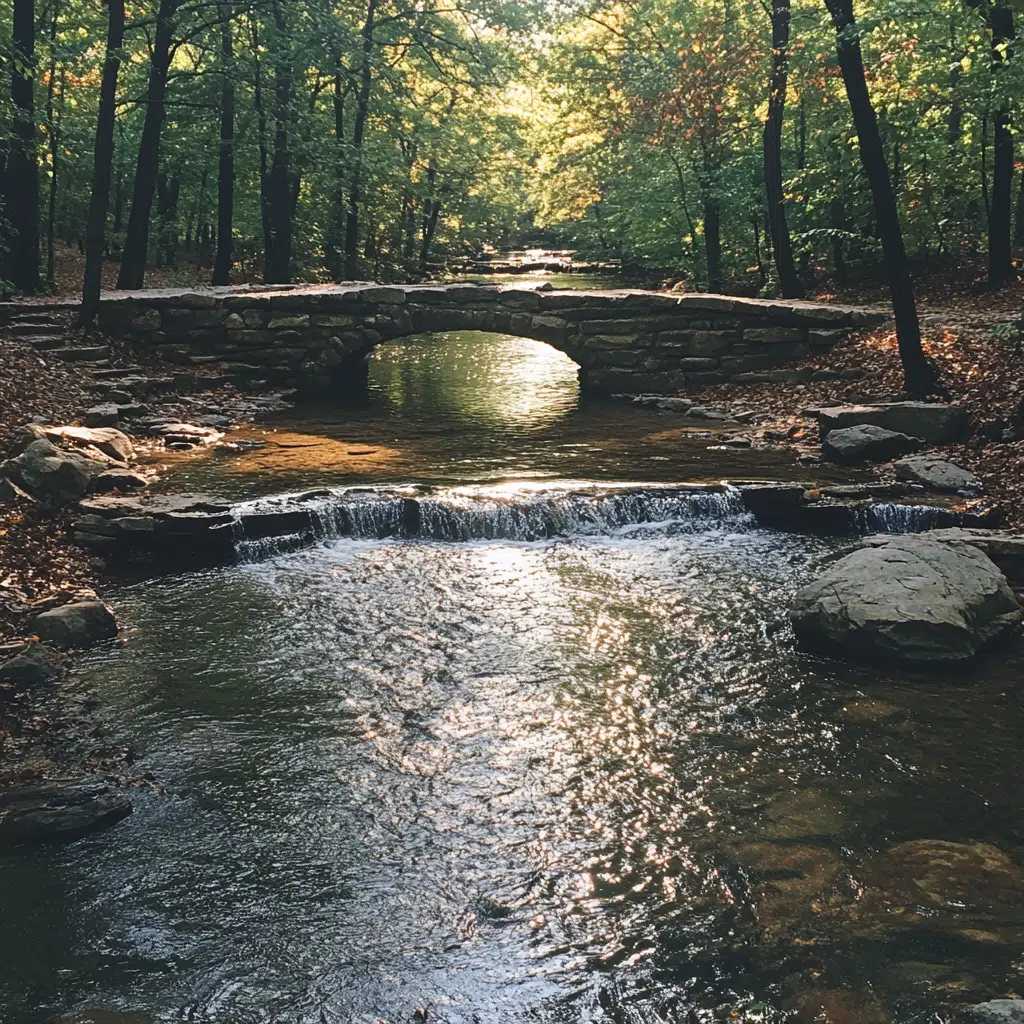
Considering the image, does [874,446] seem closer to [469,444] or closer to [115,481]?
[469,444]

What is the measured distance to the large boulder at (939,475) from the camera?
371 inches

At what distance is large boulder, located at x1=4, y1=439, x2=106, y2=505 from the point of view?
8812mm

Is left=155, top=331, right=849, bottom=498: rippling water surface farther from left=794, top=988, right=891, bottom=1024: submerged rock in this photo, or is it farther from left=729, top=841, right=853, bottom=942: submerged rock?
left=794, top=988, right=891, bottom=1024: submerged rock

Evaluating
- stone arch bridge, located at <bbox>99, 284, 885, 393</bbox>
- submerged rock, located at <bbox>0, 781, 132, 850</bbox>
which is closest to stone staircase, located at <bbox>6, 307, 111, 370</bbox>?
stone arch bridge, located at <bbox>99, 284, 885, 393</bbox>

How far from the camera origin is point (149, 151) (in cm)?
1506

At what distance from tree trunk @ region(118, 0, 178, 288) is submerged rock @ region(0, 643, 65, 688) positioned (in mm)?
10515

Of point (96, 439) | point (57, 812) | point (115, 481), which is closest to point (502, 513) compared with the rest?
point (115, 481)

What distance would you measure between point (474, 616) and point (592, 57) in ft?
57.7

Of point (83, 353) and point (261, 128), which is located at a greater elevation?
point (261, 128)

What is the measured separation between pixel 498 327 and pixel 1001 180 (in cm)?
813

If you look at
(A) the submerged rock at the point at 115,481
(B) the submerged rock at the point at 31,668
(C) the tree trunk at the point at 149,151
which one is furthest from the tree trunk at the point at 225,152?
(B) the submerged rock at the point at 31,668

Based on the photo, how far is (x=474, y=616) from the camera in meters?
7.32

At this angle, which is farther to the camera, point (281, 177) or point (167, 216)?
point (167, 216)

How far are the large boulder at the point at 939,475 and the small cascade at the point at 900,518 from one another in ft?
2.32
